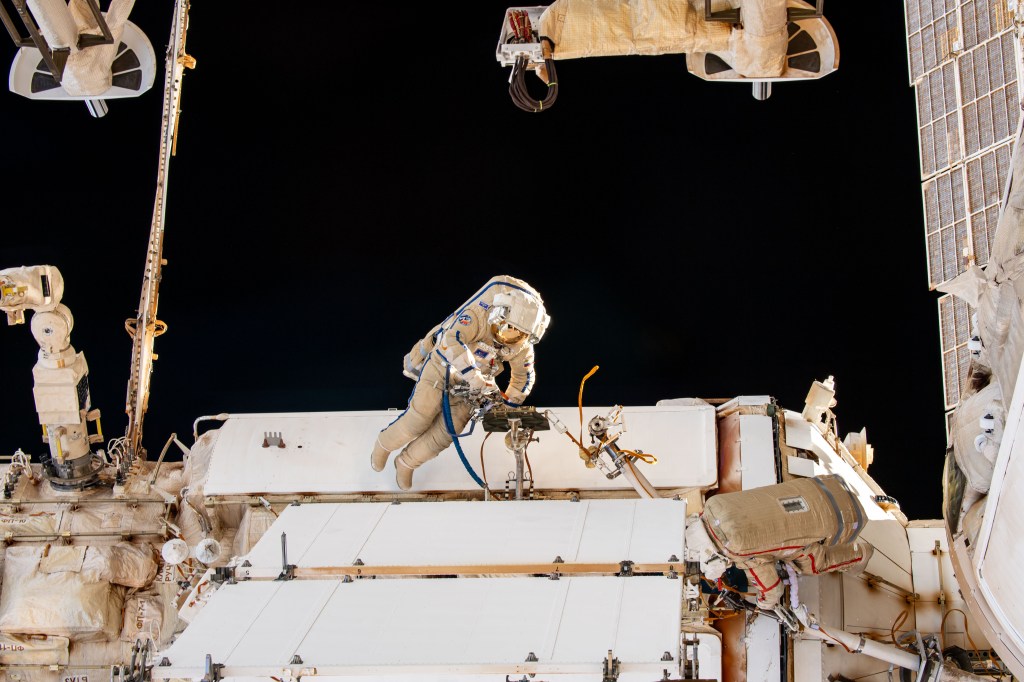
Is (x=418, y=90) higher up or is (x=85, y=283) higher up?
(x=418, y=90)

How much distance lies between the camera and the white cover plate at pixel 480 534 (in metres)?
7.89

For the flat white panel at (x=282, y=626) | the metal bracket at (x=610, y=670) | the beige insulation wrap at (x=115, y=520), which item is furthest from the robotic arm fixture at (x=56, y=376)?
the metal bracket at (x=610, y=670)

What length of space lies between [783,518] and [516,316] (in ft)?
7.20

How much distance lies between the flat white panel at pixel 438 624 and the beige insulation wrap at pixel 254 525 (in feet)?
5.88

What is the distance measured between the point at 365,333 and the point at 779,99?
4.69m

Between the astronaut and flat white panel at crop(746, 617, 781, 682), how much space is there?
2.14m

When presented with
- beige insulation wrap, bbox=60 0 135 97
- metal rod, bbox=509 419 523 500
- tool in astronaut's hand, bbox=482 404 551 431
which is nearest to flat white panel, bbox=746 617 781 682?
metal rod, bbox=509 419 523 500

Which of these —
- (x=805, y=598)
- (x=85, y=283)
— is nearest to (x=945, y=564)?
(x=805, y=598)

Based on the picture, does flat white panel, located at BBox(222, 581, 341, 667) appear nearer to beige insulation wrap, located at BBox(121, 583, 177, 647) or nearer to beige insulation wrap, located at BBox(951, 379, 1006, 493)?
beige insulation wrap, located at BBox(121, 583, 177, 647)

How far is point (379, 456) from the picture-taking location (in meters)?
9.42

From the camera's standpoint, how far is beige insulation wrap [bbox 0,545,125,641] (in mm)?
9703

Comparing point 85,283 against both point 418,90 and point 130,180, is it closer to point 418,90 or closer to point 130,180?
point 130,180

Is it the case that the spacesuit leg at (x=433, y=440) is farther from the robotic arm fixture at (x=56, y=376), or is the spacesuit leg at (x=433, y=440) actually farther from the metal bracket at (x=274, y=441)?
the robotic arm fixture at (x=56, y=376)

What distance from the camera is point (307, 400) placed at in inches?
532
